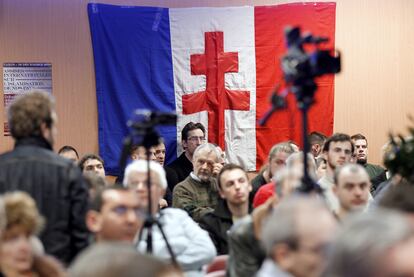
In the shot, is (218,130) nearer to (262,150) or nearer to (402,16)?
(262,150)

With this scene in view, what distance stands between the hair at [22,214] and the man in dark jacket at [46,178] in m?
0.44

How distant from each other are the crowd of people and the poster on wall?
174 cm

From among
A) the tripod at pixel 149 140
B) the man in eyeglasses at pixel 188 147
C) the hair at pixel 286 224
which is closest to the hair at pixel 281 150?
the man in eyeglasses at pixel 188 147

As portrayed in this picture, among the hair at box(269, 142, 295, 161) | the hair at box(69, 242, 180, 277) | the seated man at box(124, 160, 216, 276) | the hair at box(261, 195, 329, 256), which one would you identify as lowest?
the seated man at box(124, 160, 216, 276)

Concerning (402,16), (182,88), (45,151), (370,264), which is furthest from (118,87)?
(370,264)

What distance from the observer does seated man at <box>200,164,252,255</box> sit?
4559 mm

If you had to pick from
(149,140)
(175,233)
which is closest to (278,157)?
(175,233)

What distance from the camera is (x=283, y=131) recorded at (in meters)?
7.13

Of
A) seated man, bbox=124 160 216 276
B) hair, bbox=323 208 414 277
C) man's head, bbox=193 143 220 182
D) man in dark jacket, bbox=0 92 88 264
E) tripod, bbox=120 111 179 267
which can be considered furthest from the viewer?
man's head, bbox=193 143 220 182

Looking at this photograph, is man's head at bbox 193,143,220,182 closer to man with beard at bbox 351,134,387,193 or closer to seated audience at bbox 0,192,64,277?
man with beard at bbox 351,134,387,193

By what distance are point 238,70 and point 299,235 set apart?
5.03 meters

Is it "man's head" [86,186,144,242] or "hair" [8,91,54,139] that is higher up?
"hair" [8,91,54,139]

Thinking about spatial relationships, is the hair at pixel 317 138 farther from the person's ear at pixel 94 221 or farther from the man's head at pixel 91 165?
the person's ear at pixel 94 221

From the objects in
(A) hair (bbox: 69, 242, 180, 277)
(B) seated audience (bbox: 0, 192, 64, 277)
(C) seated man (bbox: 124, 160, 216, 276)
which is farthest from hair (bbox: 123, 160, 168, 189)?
(A) hair (bbox: 69, 242, 180, 277)
